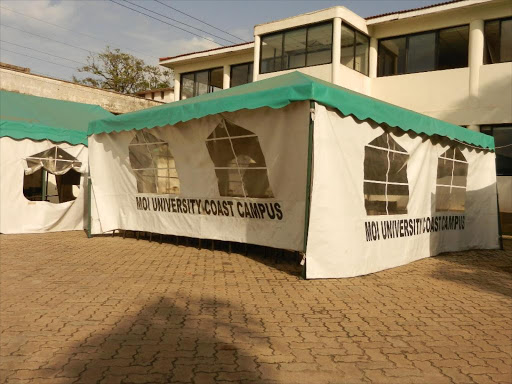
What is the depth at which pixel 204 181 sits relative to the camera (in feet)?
27.2

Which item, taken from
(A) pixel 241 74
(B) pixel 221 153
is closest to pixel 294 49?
(A) pixel 241 74

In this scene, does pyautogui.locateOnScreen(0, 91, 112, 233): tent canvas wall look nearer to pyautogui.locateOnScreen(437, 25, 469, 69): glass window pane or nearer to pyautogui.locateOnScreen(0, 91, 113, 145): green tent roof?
pyautogui.locateOnScreen(0, 91, 113, 145): green tent roof

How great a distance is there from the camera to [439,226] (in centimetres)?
861

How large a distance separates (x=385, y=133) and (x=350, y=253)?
83.3 inches

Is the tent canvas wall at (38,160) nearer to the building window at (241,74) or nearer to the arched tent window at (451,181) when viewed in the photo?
the arched tent window at (451,181)

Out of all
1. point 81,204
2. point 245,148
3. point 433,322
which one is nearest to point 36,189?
point 81,204

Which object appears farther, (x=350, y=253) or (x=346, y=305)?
(x=350, y=253)

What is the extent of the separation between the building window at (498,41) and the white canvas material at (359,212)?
7957mm

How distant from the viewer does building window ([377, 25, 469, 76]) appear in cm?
1603

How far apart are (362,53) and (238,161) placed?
39.9ft

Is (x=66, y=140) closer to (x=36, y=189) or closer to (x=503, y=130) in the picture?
(x=36, y=189)

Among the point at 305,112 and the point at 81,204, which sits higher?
the point at 305,112

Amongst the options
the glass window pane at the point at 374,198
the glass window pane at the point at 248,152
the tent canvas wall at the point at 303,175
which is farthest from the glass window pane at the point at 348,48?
the glass window pane at the point at 374,198

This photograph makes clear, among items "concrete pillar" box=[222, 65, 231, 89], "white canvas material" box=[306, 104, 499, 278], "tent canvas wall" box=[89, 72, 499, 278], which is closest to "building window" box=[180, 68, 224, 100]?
"concrete pillar" box=[222, 65, 231, 89]
